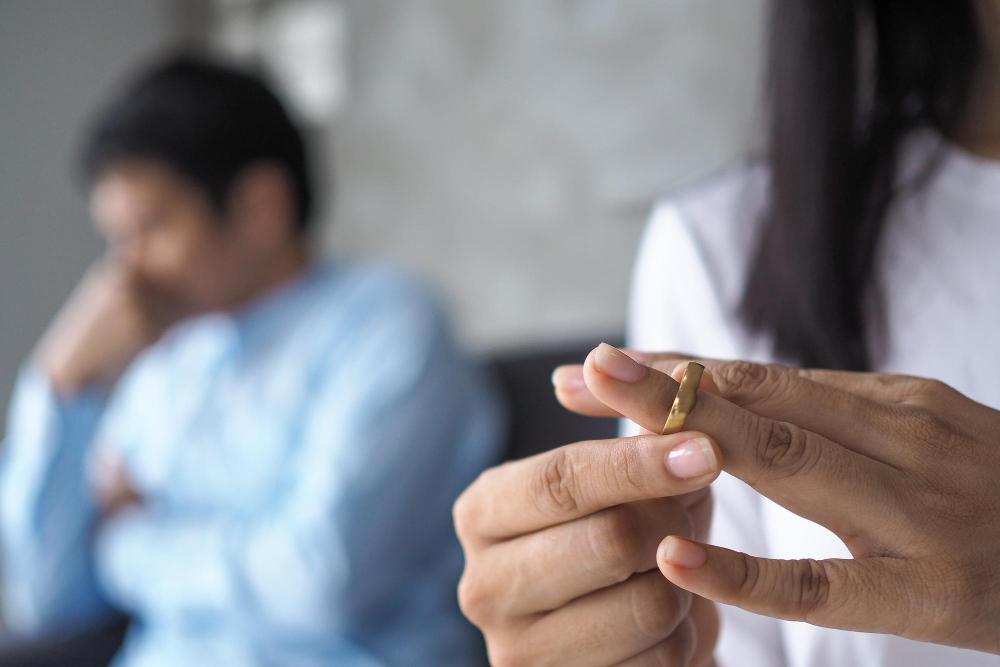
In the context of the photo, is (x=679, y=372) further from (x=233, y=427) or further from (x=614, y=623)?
(x=233, y=427)

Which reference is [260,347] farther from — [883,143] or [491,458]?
[883,143]

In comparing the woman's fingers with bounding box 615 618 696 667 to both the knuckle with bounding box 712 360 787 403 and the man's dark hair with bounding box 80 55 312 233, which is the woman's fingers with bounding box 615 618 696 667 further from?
the man's dark hair with bounding box 80 55 312 233

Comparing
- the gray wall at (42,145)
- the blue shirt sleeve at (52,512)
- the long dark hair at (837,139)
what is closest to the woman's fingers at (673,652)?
the long dark hair at (837,139)

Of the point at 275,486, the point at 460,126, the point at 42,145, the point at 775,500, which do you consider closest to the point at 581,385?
the point at 775,500

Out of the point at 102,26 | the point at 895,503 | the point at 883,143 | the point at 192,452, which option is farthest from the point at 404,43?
the point at 895,503

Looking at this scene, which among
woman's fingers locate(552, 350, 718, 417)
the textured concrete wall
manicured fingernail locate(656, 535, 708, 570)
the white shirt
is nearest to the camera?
manicured fingernail locate(656, 535, 708, 570)

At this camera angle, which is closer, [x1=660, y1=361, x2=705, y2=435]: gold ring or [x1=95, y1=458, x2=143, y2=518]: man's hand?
[x1=660, y1=361, x2=705, y2=435]: gold ring

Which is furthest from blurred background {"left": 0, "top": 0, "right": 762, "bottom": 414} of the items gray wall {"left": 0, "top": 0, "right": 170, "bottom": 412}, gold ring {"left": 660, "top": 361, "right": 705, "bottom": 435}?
gold ring {"left": 660, "top": 361, "right": 705, "bottom": 435}
